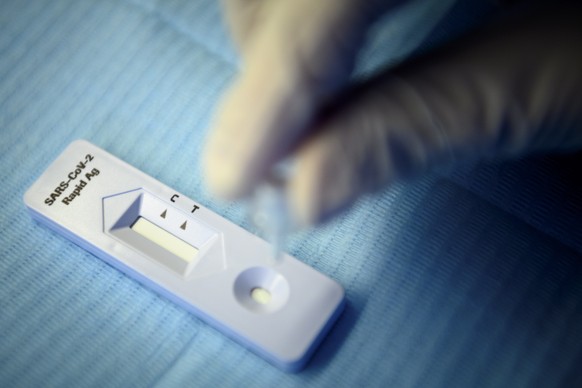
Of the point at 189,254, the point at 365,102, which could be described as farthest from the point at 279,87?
the point at 189,254

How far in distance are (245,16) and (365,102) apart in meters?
0.12

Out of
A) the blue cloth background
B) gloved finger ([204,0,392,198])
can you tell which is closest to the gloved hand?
gloved finger ([204,0,392,198])

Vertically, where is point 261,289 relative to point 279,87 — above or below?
below

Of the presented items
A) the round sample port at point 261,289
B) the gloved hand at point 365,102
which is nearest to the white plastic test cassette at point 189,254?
the round sample port at point 261,289

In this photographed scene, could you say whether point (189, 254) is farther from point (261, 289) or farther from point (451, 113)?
point (451, 113)

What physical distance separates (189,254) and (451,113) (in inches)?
9.7

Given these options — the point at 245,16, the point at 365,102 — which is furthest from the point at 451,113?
the point at 245,16

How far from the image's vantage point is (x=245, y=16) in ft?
1.59

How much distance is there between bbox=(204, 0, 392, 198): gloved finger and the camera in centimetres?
40

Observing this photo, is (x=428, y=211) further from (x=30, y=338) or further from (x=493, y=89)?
(x=30, y=338)

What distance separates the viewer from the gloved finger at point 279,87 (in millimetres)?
399

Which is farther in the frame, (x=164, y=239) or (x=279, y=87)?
(x=164, y=239)

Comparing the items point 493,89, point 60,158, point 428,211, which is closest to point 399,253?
point 428,211

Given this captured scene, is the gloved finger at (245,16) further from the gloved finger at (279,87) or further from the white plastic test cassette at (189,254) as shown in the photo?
the white plastic test cassette at (189,254)
